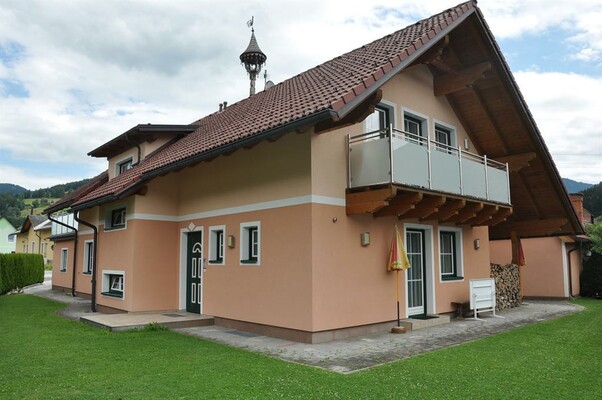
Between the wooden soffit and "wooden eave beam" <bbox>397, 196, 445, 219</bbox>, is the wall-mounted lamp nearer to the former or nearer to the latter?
the wooden soffit

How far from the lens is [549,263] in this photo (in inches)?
731

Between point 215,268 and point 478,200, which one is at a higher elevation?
point 478,200

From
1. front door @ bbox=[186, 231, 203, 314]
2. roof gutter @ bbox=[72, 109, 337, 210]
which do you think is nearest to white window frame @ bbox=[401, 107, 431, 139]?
roof gutter @ bbox=[72, 109, 337, 210]

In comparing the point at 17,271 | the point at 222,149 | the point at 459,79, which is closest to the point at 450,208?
the point at 459,79

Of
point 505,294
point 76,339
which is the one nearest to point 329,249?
point 76,339

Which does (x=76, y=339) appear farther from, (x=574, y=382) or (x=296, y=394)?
(x=574, y=382)

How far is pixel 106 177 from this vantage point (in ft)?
58.3

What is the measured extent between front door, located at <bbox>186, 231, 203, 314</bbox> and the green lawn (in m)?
2.70

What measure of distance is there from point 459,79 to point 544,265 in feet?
34.8

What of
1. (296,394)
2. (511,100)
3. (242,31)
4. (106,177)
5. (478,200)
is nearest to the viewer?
(296,394)

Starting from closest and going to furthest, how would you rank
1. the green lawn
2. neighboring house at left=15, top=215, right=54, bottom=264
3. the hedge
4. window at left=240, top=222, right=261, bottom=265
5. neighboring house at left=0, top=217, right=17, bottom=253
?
the green lawn
window at left=240, top=222, right=261, bottom=265
the hedge
neighboring house at left=15, top=215, right=54, bottom=264
neighboring house at left=0, top=217, right=17, bottom=253

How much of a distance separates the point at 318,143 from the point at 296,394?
16.2 feet

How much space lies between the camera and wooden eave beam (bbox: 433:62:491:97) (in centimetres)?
1123

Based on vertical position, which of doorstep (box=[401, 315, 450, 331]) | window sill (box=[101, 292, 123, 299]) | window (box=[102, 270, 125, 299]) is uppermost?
window (box=[102, 270, 125, 299])
